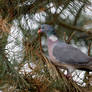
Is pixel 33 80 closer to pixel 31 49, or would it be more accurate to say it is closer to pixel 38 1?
pixel 31 49

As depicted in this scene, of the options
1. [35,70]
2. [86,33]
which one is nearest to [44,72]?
[35,70]

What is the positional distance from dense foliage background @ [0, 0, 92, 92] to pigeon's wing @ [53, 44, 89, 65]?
0.09 metres

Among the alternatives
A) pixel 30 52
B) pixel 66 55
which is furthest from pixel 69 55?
pixel 30 52

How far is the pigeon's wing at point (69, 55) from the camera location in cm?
195

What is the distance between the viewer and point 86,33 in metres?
2.73

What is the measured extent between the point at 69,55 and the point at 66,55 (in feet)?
→ 0.07

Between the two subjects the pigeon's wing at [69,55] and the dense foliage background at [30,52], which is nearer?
the dense foliage background at [30,52]

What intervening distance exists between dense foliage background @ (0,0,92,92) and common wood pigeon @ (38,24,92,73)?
55 millimetres

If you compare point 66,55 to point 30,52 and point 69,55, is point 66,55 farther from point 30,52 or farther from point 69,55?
point 30,52

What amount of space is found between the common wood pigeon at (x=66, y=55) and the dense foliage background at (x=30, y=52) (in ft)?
0.18

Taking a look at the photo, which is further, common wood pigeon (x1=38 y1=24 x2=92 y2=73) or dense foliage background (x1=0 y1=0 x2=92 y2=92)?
common wood pigeon (x1=38 y1=24 x2=92 y2=73)

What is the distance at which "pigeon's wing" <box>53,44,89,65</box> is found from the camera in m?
1.95

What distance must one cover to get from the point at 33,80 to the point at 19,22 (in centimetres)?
43

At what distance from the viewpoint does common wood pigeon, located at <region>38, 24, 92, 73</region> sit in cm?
193
